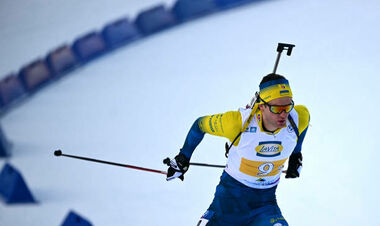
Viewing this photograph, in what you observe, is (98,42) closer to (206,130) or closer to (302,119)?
(206,130)

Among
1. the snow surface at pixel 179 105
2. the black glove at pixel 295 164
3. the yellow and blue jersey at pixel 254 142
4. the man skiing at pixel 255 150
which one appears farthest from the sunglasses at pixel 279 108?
the snow surface at pixel 179 105

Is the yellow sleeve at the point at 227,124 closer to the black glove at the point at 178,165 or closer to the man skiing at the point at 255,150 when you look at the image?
the man skiing at the point at 255,150

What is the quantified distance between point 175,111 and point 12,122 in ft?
7.58

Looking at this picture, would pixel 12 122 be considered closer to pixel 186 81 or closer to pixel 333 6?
pixel 186 81

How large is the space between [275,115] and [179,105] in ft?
12.0

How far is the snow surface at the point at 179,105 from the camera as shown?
17.6 ft

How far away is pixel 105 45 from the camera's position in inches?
361

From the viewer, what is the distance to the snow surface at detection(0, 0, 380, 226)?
17.6ft

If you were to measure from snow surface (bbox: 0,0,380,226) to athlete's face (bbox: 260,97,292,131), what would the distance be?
1763 millimetres

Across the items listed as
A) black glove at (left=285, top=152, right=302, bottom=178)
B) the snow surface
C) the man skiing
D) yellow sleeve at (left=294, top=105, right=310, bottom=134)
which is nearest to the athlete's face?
the man skiing

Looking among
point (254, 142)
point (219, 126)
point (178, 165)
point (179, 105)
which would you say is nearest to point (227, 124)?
point (219, 126)

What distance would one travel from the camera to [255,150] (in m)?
3.66

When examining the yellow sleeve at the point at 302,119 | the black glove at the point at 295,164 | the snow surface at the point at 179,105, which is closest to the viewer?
the yellow sleeve at the point at 302,119

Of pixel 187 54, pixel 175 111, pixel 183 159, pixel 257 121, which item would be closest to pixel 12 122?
pixel 175 111
